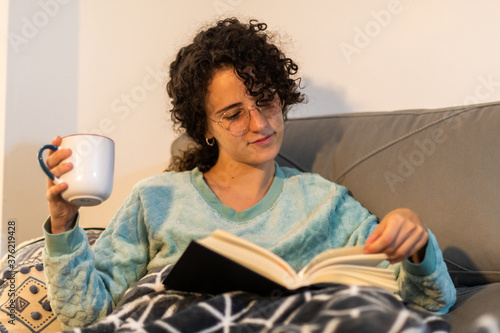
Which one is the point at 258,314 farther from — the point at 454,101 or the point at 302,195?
the point at 454,101

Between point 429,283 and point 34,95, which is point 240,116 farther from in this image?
point 34,95

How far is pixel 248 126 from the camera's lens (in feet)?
4.44

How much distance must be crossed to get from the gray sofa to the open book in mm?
300

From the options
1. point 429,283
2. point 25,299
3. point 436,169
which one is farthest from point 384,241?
point 25,299

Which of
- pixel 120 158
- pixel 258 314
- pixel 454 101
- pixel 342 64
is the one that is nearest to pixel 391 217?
pixel 258 314

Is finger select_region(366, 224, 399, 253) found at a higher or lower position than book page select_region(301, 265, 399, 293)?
higher

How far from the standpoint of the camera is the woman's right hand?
102 centimetres

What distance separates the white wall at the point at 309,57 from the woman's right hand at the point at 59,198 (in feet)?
2.57

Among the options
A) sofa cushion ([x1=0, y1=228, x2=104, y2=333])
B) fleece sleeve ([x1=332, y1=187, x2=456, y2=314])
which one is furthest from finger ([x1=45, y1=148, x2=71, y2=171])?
fleece sleeve ([x1=332, y1=187, x2=456, y2=314])

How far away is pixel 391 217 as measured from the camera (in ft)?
3.31

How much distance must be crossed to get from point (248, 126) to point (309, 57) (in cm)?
67

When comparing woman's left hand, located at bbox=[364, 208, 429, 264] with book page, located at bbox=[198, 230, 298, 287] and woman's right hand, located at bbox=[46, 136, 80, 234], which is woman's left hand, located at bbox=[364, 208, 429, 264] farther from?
woman's right hand, located at bbox=[46, 136, 80, 234]

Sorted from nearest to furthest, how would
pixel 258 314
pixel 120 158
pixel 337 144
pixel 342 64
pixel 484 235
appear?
1. pixel 258 314
2. pixel 484 235
3. pixel 337 144
4. pixel 342 64
5. pixel 120 158

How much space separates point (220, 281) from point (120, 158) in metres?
1.13
